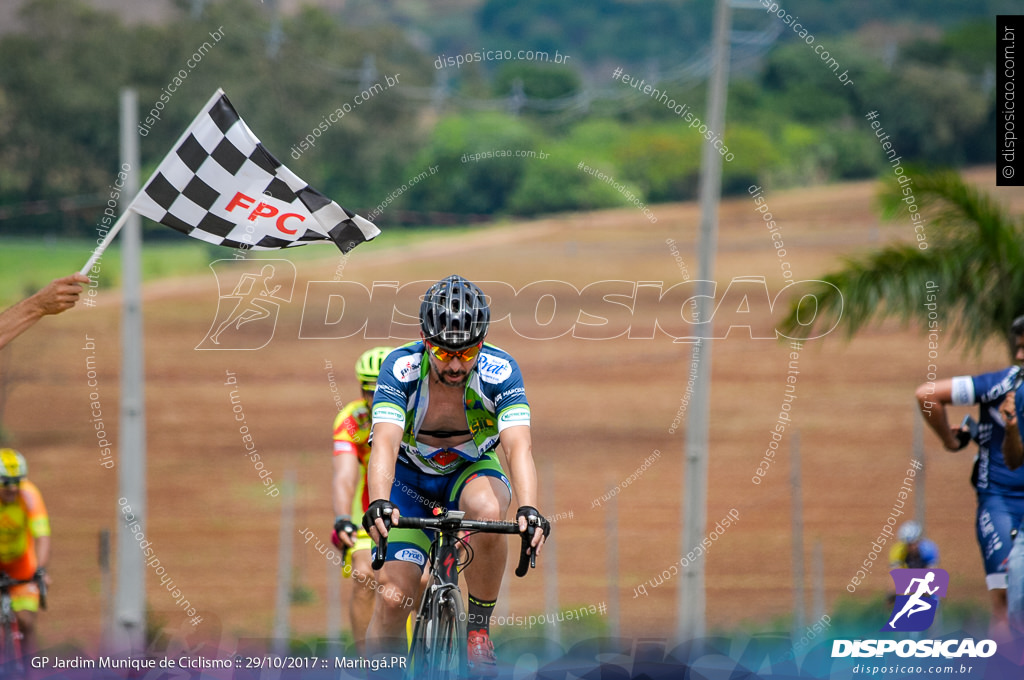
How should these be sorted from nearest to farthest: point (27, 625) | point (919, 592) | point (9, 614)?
point (919, 592), point (9, 614), point (27, 625)

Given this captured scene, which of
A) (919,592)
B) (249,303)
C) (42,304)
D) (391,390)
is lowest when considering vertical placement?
(919,592)

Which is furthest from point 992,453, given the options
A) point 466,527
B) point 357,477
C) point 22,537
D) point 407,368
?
point 22,537

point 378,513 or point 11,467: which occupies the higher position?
point 11,467

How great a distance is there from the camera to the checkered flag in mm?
7129

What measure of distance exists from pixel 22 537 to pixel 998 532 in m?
8.47

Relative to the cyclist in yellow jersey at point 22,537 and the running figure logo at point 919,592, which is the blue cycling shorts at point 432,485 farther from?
the cyclist in yellow jersey at point 22,537

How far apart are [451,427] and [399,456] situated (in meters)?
0.46

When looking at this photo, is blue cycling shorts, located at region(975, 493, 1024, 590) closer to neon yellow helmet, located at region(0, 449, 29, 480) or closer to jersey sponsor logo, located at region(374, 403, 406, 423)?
jersey sponsor logo, located at region(374, 403, 406, 423)

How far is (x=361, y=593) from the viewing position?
342 inches

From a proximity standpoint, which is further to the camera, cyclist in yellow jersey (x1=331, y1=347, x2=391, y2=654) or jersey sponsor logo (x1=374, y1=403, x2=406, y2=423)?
cyclist in yellow jersey (x1=331, y1=347, x2=391, y2=654)

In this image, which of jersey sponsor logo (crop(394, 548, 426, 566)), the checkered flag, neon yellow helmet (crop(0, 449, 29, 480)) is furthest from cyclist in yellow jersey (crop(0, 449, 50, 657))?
jersey sponsor logo (crop(394, 548, 426, 566))

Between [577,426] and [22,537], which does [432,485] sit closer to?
[22,537]

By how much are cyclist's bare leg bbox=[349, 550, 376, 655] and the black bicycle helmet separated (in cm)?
279

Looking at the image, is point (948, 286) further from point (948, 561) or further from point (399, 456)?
point (948, 561)
